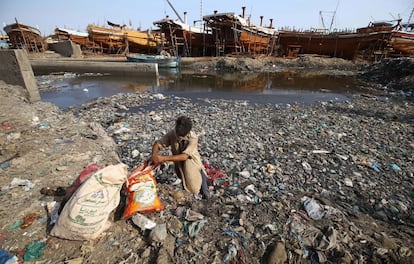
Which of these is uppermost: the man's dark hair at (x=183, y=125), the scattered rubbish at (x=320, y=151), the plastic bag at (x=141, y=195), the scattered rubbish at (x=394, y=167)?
the man's dark hair at (x=183, y=125)

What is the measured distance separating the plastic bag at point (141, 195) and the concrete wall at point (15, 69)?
719cm

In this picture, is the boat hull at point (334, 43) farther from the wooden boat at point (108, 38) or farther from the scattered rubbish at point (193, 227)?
the scattered rubbish at point (193, 227)

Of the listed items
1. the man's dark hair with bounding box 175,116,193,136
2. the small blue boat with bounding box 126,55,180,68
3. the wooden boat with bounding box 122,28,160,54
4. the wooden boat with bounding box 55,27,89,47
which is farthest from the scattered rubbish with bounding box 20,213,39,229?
the wooden boat with bounding box 55,27,89,47

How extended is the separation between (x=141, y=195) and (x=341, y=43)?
101 feet

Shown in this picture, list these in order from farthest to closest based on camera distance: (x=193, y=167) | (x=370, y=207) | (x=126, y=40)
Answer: (x=126, y=40)
(x=370, y=207)
(x=193, y=167)

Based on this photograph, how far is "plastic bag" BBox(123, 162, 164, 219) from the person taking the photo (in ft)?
6.91

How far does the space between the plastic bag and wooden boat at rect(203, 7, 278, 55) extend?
79.1ft

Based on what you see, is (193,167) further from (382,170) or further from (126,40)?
(126,40)

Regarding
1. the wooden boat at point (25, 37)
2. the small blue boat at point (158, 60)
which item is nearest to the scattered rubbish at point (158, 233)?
the small blue boat at point (158, 60)

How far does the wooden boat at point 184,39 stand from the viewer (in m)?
25.1

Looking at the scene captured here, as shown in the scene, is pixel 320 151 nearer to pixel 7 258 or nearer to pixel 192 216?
pixel 192 216

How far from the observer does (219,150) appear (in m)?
4.34

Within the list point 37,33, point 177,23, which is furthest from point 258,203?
point 37,33

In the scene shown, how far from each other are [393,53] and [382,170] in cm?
2779
